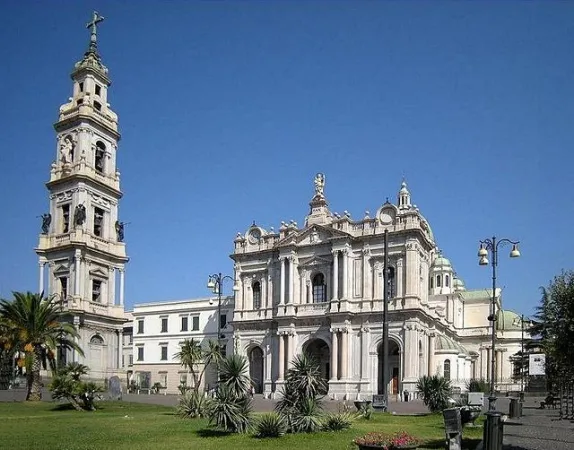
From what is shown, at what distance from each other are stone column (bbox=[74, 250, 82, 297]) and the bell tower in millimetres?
80

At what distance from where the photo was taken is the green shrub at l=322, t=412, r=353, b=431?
70.3ft

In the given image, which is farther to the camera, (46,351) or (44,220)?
(44,220)

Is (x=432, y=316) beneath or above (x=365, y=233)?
beneath

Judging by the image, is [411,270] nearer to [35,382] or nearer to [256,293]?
[256,293]

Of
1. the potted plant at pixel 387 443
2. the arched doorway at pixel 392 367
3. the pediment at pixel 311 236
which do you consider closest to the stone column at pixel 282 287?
the pediment at pixel 311 236

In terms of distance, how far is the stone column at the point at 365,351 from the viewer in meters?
57.1

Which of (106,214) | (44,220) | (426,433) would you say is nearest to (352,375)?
(106,214)

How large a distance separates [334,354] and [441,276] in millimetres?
36963

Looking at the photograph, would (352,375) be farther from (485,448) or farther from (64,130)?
(485,448)

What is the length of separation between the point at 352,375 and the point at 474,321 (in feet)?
125

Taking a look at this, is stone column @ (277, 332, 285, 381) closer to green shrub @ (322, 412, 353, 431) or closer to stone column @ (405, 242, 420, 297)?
stone column @ (405, 242, 420, 297)

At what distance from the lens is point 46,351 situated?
42.2 m

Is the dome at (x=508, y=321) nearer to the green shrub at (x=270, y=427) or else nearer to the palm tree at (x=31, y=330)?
the palm tree at (x=31, y=330)

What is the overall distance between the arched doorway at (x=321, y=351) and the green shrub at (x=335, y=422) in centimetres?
3907
